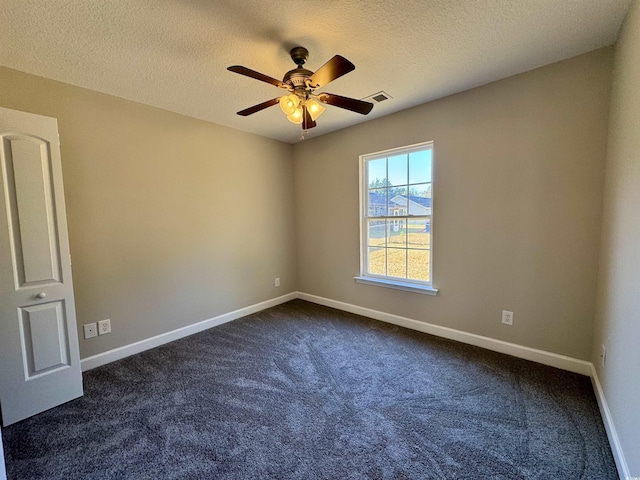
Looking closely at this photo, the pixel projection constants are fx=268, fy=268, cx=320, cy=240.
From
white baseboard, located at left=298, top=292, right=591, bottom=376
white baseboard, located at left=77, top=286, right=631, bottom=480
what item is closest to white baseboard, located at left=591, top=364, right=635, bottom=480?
white baseboard, located at left=77, top=286, right=631, bottom=480

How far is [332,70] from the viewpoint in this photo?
157 cm

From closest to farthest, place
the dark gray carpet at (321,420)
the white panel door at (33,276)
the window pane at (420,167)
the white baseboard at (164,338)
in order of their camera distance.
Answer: the dark gray carpet at (321,420), the white panel door at (33,276), the white baseboard at (164,338), the window pane at (420,167)

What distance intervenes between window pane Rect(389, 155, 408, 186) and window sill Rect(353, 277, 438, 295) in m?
1.19

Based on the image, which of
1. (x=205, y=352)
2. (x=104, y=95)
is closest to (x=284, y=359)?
(x=205, y=352)

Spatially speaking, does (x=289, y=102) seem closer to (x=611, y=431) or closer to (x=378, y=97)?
(x=378, y=97)

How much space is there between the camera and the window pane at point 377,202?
3.37m

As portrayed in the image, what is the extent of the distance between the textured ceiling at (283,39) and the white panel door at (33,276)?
0.58 metres

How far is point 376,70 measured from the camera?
2186 mm

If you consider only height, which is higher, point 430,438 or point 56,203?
point 56,203

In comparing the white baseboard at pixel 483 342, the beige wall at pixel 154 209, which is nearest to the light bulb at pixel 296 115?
the beige wall at pixel 154 209

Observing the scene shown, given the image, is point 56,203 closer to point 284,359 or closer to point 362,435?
point 284,359

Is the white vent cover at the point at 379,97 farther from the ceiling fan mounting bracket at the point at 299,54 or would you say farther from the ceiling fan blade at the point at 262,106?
the ceiling fan blade at the point at 262,106

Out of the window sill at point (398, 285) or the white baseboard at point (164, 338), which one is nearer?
the white baseboard at point (164, 338)

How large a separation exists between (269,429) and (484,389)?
5.18 feet
